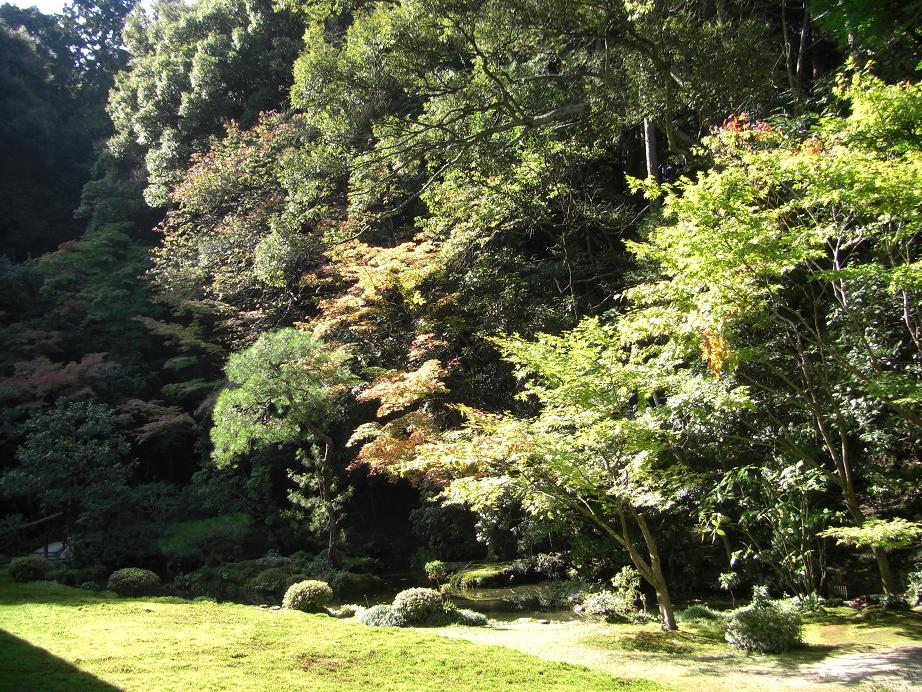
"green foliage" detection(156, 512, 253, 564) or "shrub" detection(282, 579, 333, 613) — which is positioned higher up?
"green foliage" detection(156, 512, 253, 564)

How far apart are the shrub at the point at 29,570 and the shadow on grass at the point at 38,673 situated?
582 centimetres

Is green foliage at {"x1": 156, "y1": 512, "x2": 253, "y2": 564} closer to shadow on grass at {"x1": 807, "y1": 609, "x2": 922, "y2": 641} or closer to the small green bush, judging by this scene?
the small green bush

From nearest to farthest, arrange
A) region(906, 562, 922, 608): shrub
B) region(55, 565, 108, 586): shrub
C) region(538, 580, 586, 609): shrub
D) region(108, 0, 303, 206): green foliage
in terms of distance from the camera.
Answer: region(906, 562, 922, 608): shrub < region(538, 580, 586, 609): shrub < region(55, 565, 108, 586): shrub < region(108, 0, 303, 206): green foliage

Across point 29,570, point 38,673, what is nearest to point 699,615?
point 38,673

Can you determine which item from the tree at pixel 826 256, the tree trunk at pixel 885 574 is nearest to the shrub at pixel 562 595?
the tree at pixel 826 256

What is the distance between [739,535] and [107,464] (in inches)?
460

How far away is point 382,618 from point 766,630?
389cm

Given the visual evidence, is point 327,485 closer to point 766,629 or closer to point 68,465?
point 68,465

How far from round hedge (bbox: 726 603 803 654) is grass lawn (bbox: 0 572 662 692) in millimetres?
1750

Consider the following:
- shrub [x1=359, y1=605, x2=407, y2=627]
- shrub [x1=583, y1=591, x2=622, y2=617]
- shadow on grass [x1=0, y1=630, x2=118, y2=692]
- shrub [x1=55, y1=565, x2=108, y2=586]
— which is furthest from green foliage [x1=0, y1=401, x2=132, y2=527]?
shrub [x1=583, y1=591, x2=622, y2=617]

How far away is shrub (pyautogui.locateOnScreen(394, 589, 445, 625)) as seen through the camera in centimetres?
697

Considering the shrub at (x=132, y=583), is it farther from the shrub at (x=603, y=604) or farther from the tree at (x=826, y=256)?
the tree at (x=826, y=256)

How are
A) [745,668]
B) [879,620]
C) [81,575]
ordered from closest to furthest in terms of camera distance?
[745,668] → [879,620] → [81,575]

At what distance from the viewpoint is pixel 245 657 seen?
13.8 feet
